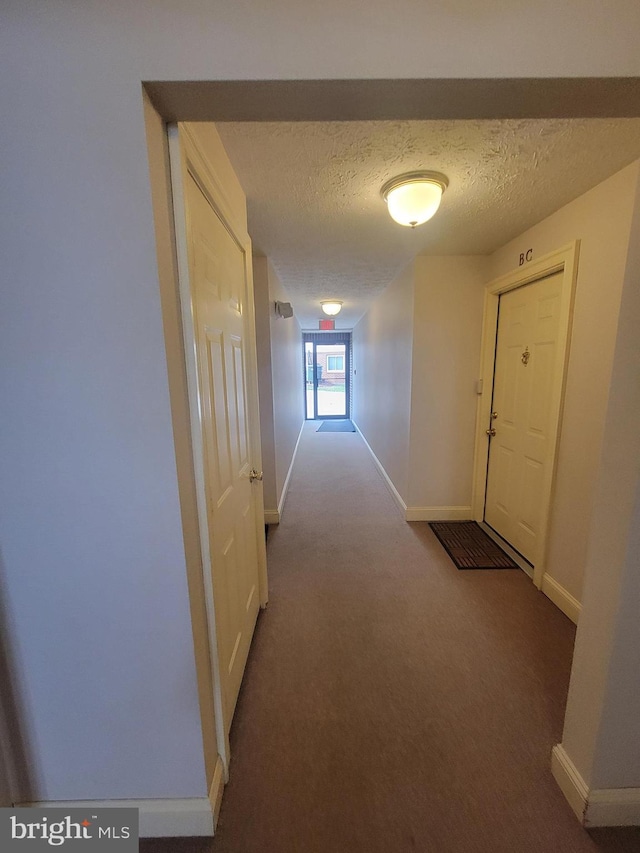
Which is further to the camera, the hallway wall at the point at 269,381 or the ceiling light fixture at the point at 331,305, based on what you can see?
the ceiling light fixture at the point at 331,305

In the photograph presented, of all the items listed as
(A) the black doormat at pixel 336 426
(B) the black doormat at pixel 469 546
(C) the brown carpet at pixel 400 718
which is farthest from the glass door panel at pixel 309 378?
(C) the brown carpet at pixel 400 718

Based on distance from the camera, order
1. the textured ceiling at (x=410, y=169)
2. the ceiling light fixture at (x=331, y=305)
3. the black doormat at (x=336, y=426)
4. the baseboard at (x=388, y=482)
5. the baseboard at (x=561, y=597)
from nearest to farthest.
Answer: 1. the textured ceiling at (x=410, y=169)
2. the baseboard at (x=561, y=597)
3. the baseboard at (x=388, y=482)
4. the ceiling light fixture at (x=331, y=305)
5. the black doormat at (x=336, y=426)

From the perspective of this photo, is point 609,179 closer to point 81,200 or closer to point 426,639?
point 81,200

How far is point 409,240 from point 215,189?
1.76m

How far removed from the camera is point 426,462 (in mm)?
3117

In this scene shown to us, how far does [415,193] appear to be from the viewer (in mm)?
1601

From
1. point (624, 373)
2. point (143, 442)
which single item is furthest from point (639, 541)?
point (143, 442)

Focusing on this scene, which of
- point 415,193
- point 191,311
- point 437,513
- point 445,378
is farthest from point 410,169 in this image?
point 437,513

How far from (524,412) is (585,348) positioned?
719mm

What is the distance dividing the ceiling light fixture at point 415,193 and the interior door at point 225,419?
0.81m

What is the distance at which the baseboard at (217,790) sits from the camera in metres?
1.05

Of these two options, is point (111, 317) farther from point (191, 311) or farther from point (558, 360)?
point (558, 360)

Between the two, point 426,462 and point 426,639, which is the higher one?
point 426,462

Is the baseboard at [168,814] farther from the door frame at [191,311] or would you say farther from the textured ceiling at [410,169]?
the textured ceiling at [410,169]
